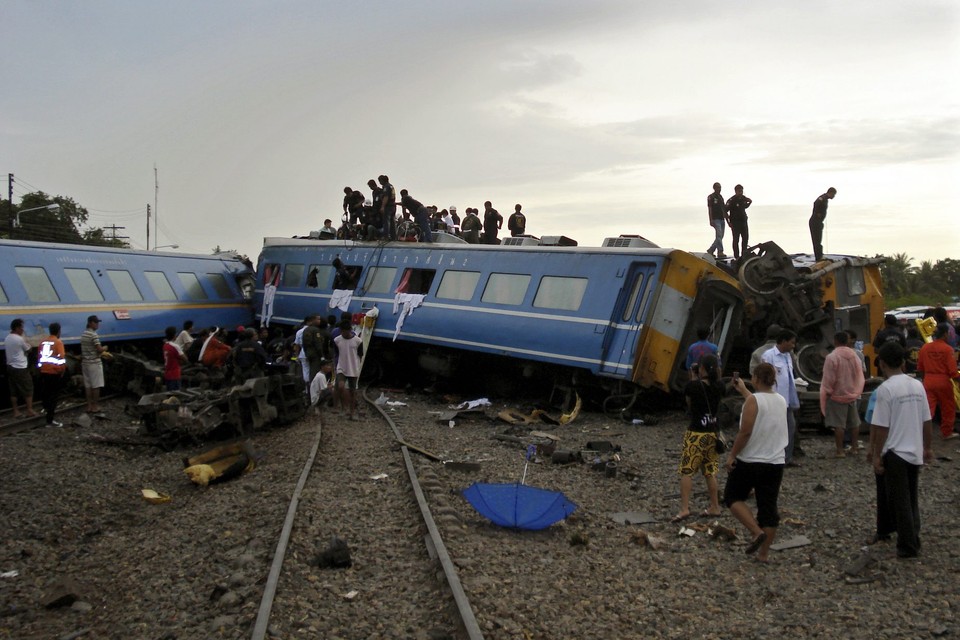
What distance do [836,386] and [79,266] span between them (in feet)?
48.1

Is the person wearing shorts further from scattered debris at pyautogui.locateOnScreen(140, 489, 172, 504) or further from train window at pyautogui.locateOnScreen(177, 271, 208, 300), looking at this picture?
train window at pyautogui.locateOnScreen(177, 271, 208, 300)

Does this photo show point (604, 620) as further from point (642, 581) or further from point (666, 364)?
point (666, 364)

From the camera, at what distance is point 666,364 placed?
13.3 m

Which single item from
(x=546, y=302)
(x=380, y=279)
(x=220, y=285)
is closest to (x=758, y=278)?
(x=546, y=302)

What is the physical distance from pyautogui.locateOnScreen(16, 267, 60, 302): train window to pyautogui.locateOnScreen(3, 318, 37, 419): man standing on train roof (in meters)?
2.97

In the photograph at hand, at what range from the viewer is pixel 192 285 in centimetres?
2173

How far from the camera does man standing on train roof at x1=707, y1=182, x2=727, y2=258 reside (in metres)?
16.5

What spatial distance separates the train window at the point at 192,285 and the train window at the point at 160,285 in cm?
51

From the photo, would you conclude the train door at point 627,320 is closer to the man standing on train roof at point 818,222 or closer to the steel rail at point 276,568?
the man standing on train roof at point 818,222

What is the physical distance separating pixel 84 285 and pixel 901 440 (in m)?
16.1

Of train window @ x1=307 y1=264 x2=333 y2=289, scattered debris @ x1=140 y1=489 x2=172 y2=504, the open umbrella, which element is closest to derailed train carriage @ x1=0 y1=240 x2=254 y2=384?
train window @ x1=307 y1=264 x2=333 y2=289

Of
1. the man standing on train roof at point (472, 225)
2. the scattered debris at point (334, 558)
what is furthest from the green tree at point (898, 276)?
the scattered debris at point (334, 558)

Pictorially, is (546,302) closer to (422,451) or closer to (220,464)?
(422,451)

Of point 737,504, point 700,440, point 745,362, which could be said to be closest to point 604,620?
point 737,504
